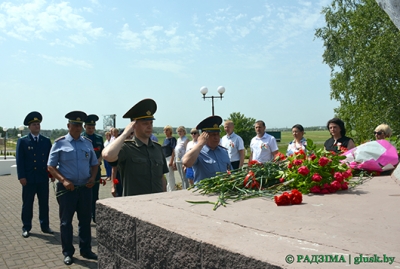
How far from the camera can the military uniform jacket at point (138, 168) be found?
4000 millimetres

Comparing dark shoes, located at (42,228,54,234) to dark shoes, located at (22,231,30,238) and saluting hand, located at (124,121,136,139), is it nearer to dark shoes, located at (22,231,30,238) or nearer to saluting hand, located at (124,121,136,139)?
dark shoes, located at (22,231,30,238)

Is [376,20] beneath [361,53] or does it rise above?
above

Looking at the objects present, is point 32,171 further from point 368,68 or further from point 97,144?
point 368,68

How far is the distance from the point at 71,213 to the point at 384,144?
12.5ft

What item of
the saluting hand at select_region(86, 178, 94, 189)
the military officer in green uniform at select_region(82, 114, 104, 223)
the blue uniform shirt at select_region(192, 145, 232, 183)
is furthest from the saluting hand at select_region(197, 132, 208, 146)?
the military officer in green uniform at select_region(82, 114, 104, 223)

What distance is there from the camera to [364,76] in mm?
20172

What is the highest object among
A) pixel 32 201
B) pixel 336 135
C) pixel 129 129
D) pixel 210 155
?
pixel 129 129

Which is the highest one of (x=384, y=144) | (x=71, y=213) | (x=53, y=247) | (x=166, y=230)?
(x=384, y=144)

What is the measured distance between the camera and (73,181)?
5227 millimetres

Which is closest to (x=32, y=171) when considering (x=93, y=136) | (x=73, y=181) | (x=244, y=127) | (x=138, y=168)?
(x=93, y=136)

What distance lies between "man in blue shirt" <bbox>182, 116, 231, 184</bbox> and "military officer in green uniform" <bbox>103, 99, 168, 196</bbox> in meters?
0.38

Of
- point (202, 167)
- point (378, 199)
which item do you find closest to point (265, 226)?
point (378, 199)

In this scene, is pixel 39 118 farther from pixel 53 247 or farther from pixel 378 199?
pixel 378 199

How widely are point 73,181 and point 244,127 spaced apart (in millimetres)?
28581
